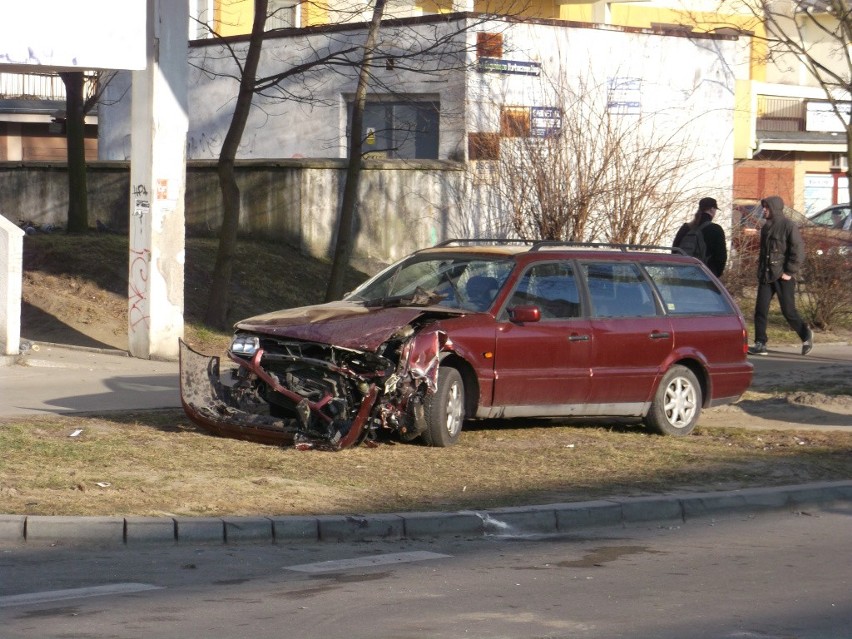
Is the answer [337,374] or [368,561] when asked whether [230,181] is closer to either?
[337,374]

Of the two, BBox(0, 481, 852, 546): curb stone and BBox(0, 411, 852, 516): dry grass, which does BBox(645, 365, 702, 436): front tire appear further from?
BBox(0, 481, 852, 546): curb stone

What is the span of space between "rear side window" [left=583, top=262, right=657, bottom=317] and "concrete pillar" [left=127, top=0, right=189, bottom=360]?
5697 millimetres

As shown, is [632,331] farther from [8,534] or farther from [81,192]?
[81,192]

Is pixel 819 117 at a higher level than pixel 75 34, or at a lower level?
higher

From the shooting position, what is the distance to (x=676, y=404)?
11969 mm

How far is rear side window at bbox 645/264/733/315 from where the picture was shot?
1207 centimetres

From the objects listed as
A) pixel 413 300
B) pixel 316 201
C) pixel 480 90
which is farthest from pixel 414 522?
pixel 480 90

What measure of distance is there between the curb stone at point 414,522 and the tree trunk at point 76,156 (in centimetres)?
1496

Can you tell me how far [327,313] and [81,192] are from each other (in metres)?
12.7

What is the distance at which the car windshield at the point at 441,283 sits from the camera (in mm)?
10828

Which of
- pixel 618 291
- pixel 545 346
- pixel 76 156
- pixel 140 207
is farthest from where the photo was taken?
pixel 76 156

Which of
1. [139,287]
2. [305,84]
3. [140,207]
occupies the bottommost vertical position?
[139,287]

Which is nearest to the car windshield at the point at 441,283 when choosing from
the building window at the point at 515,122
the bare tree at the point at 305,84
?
the bare tree at the point at 305,84

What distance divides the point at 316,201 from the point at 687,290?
37.6 feet
